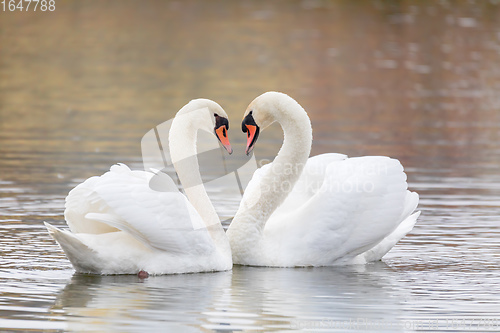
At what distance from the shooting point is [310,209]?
10.4 metres

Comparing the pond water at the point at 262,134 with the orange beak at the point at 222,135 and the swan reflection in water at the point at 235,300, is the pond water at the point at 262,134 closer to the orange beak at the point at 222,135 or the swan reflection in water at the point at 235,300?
the swan reflection in water at the point at 235,300

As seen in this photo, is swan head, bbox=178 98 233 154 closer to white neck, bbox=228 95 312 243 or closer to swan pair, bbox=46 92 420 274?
swan pair, bbox=46 92 420 274

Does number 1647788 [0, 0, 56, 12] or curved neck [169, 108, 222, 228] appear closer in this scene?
curved neck [169, 108, 222, 228]

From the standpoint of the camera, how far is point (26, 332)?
7.69m

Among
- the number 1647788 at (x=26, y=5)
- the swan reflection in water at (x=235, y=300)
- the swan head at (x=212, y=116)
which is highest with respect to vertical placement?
the number 1647788 at (x=26, y=5)

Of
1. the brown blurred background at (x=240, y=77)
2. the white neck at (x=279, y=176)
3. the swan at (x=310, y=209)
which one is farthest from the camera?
the brown blurred background at (x=240, y=77)

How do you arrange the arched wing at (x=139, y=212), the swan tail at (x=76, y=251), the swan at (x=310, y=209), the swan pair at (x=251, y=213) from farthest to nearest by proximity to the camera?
the swan at (x=310, y=209) < the swan pair at (x=251, y=213) < the arched wing at (x=139, y=212) < the swan tail at (x=76, y=251)

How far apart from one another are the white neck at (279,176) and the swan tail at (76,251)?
155 cm

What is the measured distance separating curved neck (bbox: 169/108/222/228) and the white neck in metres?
0.36

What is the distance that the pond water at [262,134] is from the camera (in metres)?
8.66

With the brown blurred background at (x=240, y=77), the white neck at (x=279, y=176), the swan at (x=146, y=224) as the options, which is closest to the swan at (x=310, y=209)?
the white neck at (x=279, y=176)

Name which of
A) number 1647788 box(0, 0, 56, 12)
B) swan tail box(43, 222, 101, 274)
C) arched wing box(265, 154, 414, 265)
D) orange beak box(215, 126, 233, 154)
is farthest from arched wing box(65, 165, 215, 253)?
number 1647788 box(0, 0, 56, 12)

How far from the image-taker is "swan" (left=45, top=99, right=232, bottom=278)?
9.36 metres

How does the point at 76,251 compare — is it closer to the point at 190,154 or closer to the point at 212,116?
the point at 190,154
